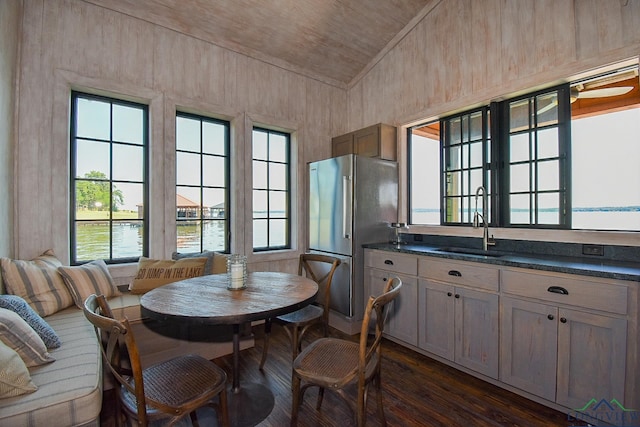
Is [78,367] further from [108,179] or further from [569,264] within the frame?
[569,264]

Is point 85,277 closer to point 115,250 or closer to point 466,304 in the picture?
point 115,250

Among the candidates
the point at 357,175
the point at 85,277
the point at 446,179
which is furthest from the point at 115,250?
the point at 446,179

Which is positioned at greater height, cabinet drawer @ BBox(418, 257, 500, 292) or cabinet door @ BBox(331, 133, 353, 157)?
cabinet door @ BBox(331, 133, 353, 157)

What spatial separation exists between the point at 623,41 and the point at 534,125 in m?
0.71

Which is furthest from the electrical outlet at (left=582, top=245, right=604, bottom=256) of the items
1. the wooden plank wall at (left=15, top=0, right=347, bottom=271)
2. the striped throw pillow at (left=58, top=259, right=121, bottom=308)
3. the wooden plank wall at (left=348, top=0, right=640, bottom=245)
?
the striped throw pillow at (left=58, top=259, right=121, bottom=308)

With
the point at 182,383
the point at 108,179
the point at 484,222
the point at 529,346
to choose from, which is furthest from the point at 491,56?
the point at 108,179

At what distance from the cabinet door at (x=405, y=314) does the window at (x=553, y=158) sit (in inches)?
36.9

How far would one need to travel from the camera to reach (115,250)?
2674 millimetres

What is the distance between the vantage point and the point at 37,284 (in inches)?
77.7

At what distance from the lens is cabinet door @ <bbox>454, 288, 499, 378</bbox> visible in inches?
82.4

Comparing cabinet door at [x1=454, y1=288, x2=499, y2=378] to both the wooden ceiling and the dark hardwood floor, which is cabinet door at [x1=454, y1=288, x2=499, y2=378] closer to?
the dark hardwood floor

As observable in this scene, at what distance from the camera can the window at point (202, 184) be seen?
3.01 metres

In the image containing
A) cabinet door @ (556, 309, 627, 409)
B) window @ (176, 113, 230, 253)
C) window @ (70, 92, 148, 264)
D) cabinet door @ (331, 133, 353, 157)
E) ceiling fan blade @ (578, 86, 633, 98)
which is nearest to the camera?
cabinet door @ (556, 309, 627, 409)

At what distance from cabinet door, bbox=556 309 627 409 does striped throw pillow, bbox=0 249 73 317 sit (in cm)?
329
